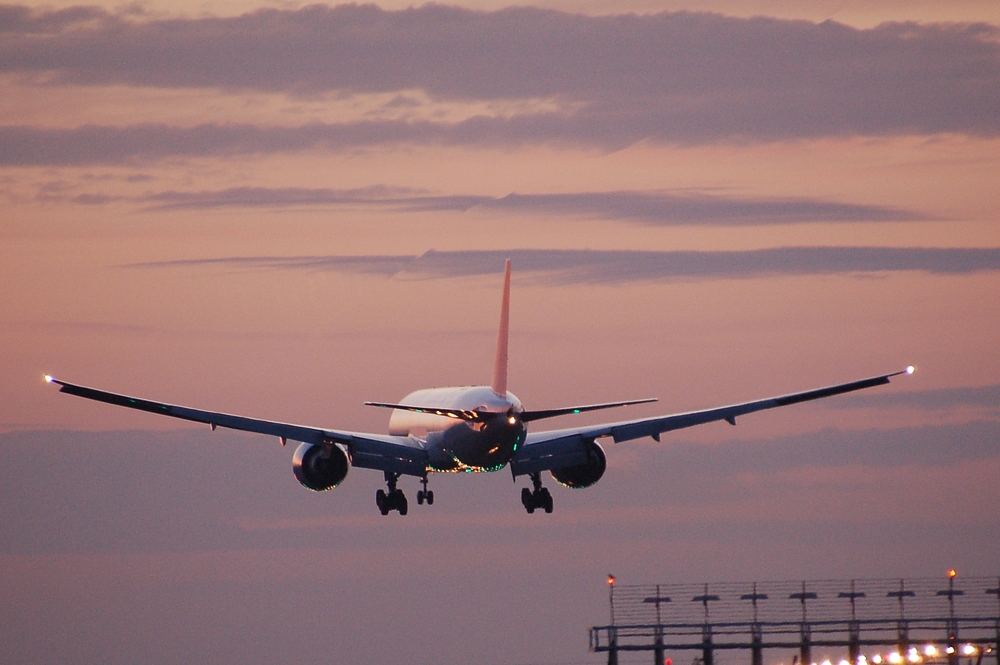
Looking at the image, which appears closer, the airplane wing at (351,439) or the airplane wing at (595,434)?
the airplane wing at (351,439)

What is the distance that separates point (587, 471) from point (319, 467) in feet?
49.1

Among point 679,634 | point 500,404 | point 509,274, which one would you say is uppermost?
point 509,274

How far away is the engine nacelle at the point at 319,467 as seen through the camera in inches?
3511

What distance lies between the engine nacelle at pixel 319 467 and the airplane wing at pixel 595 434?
30.4 feet

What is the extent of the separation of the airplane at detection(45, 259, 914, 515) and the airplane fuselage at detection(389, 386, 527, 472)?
48 mm

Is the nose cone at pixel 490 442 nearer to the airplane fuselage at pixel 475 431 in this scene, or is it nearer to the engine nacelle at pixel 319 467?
the airplane fuselage at pixel 475 431

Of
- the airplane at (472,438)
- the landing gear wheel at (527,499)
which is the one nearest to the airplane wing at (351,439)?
the airplane at (472,438)

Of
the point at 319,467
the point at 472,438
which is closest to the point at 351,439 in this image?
the point at 319,467

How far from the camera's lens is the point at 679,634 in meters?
98.8

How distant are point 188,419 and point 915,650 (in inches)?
1944

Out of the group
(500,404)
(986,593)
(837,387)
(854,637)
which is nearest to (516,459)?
(500,404)

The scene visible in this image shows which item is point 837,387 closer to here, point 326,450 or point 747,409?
point 747,409

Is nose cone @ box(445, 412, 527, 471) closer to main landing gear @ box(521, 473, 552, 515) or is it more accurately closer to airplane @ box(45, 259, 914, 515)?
airplane @ box(45, 259, 914, 515)

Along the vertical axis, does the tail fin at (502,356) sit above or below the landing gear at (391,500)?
above
